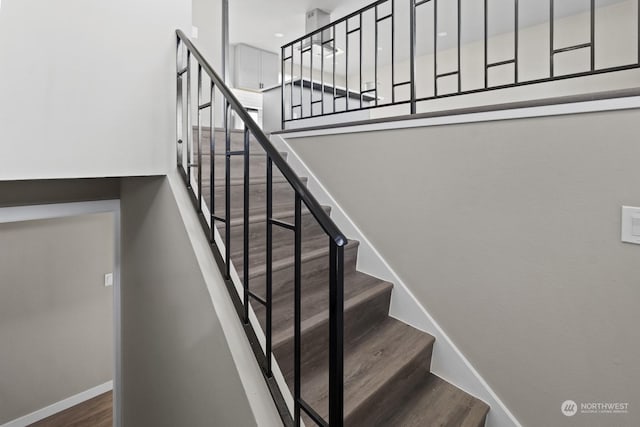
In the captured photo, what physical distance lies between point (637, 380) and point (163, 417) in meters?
2.10

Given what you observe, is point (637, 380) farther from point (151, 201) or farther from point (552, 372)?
point (151, 201)

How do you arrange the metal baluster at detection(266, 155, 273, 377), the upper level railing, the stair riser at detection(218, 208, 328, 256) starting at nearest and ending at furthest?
the metal baluster at detection(266, 155, 273, 377), the stair riser at detection(218, 208, 328, 256), the upper level railing

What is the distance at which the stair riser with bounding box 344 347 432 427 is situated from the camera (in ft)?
4.56

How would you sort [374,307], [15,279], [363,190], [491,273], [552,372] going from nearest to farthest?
1. [552,372]
2. [491,273]
3. [374,307]
4. [363,190]
5. [15,279]

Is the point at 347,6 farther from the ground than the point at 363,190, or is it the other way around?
the point at 347,6

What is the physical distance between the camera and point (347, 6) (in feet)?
15.6

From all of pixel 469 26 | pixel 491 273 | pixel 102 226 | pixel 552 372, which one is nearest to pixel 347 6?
pixel 469 26

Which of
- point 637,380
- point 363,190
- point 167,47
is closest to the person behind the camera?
point 637,380

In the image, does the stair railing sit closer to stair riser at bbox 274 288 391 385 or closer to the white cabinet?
stair riser at bbox 274 288 391 385

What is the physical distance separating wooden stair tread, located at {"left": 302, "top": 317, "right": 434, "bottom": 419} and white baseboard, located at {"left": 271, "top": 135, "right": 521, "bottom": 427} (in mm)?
57

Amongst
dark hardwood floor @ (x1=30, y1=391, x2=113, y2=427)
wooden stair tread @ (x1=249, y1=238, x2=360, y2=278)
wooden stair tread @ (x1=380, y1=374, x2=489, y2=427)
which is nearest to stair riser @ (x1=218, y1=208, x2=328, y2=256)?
wooden stair tread @ (x1=249, y1=238, x2=360, y2=278)

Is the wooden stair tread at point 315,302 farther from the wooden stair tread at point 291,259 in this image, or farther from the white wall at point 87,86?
the white wall at point 87,86

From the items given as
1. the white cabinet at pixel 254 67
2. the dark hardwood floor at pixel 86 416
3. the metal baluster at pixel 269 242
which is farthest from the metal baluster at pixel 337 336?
the white cabinet at pixel 254 67

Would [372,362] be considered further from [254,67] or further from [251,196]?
[254,67]
